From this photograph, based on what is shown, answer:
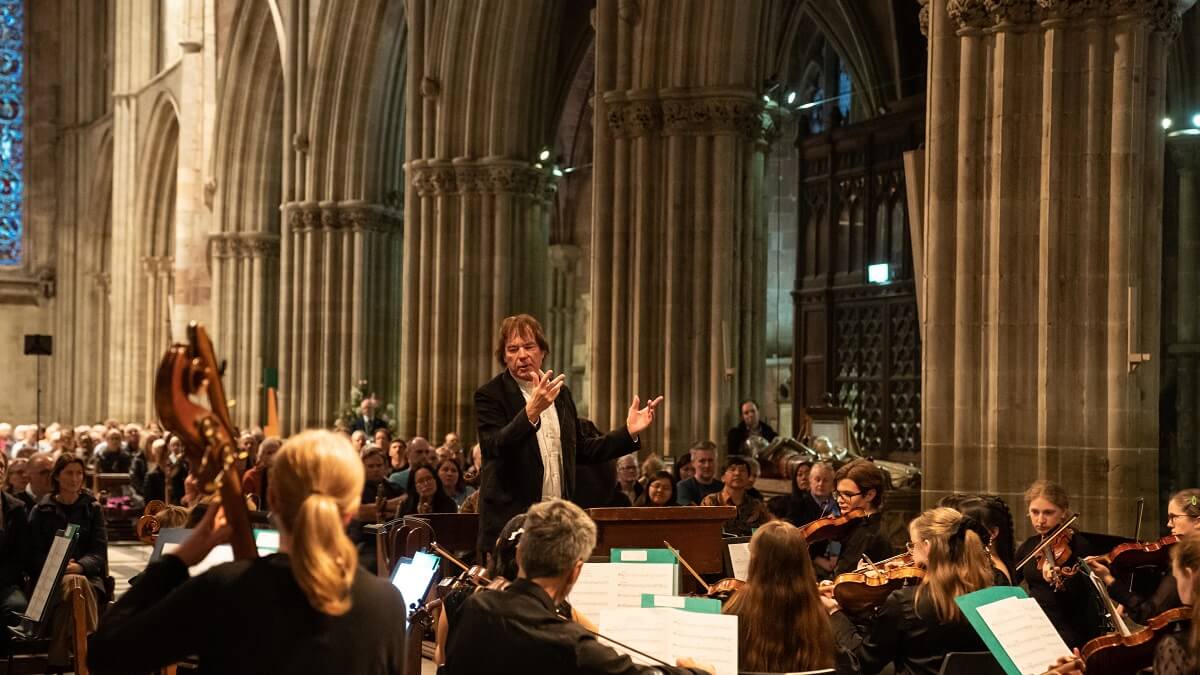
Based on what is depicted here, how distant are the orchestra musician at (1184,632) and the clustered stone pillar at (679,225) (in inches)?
457

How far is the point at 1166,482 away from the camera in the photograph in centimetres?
1698

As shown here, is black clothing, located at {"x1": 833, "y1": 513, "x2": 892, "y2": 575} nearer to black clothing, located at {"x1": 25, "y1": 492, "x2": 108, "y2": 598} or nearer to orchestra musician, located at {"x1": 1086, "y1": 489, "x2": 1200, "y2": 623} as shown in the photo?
orchestra musician, located at {"x1": 1086, "y1": 489, "x2": 1200, "y2": 623}

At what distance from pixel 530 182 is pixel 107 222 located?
22.5 metres

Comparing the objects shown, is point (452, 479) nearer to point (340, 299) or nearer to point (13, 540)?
point (13, 540)

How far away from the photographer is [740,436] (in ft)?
51.6

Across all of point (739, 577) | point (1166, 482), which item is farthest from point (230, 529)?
point (1166, 482)

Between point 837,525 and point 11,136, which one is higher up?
point 11,136

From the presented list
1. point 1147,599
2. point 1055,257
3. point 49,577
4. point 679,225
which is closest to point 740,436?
point 679,225

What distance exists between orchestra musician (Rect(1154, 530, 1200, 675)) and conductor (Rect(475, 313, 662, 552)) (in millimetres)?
2168

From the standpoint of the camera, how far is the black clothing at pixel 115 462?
20.7 m

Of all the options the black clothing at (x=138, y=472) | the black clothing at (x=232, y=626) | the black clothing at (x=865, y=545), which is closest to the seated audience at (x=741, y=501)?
the black clothing at (x=865, y=545)

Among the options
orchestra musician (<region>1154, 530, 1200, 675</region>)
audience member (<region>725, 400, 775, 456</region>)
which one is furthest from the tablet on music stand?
audience member (<region>725, 400, 775, 456</region>)

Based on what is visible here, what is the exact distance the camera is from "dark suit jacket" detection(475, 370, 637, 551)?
611 centimetres

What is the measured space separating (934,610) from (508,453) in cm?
180
